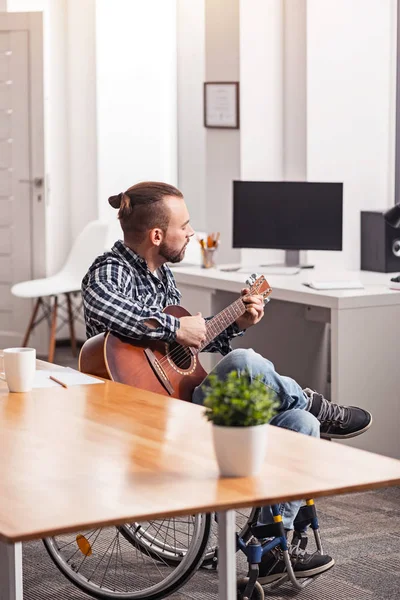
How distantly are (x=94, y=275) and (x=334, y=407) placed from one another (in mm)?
785

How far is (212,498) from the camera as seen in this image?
1.77 metres

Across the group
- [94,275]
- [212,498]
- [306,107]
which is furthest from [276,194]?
[212,498]

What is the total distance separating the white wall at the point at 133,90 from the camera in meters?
7.11

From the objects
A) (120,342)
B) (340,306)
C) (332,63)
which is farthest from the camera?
(332,63)

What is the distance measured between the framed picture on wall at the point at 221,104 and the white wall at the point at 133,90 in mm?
1334

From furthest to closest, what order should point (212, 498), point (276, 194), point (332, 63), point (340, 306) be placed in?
point (332, 63), point (276, 194), point (340, 306), point (212, 498)

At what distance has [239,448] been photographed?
6.12ft

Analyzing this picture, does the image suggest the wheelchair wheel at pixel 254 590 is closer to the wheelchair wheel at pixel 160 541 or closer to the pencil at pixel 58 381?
the wheelchair wheel at pixel 160 541

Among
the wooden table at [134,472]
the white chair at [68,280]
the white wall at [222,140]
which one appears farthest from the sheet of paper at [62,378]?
the white chair at [68,280]

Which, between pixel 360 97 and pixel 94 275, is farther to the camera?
pixel 360 97

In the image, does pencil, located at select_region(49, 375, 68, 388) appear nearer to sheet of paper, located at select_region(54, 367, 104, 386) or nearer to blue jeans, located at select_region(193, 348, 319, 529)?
sheet of paper, located at select_region(54, 367, 104, 386)

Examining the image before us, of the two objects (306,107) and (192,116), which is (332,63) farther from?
(192,116)

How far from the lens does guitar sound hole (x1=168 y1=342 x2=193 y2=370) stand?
121 inches

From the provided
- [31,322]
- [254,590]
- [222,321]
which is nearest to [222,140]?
[31,322]
